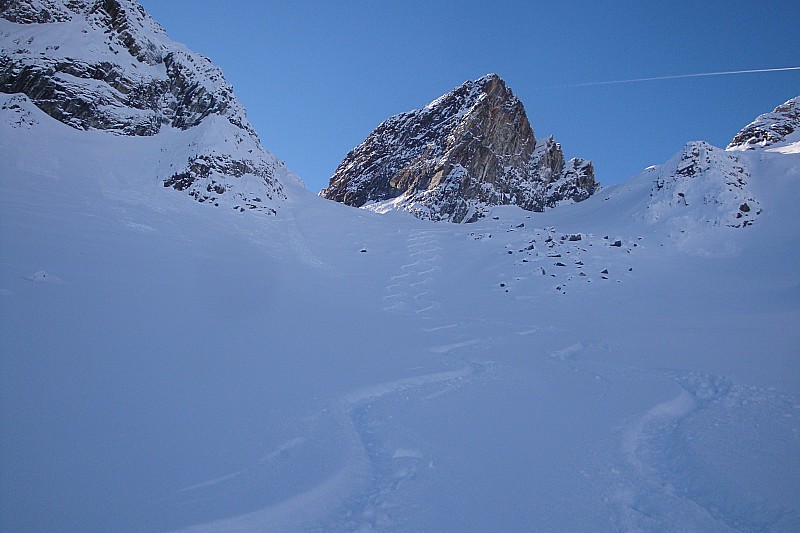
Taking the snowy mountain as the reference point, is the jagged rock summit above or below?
above

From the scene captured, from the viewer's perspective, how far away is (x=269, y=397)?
16.0 feet

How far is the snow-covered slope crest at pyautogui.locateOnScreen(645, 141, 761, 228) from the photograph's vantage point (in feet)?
72.2

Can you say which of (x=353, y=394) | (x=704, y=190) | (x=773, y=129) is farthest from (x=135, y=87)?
(x=773, y=129)

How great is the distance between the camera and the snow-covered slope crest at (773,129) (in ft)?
129

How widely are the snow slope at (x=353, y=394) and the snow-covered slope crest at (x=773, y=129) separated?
124 ft

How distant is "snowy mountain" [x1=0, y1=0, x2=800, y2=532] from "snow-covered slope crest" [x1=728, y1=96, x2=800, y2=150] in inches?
1295

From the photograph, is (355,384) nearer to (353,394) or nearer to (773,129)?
(353,394)

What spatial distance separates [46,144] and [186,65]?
1420cm

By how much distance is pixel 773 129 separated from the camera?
40.9 metres

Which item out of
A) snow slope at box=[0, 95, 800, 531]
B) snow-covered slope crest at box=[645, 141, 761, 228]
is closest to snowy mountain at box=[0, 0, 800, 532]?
snow slope at box=[0, 95, 800, 531]

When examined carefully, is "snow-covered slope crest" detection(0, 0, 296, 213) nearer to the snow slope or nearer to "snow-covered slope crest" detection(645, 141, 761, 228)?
the snow slope

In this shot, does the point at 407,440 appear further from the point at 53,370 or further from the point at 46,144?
the point at 46,144

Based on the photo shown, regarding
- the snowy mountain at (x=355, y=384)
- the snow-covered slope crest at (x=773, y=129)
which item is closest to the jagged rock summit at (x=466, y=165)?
the snow-covered slope crest at (x=773, y=129)

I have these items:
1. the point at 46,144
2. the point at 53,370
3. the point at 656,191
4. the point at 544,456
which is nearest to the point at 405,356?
the point at 544,456
